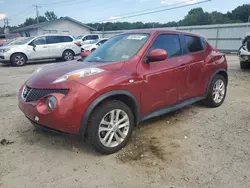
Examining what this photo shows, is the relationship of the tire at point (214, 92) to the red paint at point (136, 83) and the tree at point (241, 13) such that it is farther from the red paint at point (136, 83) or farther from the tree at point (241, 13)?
the tree at point (241, 13)

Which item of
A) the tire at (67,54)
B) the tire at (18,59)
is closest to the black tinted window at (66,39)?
the tire at (67,54)

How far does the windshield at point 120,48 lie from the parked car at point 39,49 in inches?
393

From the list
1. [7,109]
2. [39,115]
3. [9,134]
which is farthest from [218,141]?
[7,109]

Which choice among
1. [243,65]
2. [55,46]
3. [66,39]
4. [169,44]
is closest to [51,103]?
[169,44]

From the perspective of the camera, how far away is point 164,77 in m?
3.47

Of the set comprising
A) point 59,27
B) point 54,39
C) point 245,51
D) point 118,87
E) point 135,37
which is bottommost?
point 118,87

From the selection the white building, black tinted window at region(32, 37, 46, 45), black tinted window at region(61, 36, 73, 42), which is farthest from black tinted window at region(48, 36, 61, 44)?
the white building

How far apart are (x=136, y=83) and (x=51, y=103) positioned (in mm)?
1155

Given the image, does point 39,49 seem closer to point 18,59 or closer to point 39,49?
point 39,49

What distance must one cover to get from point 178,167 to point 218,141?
977 mm

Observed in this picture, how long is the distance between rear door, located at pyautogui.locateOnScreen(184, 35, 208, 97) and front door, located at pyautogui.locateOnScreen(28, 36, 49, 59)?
34.9 feet

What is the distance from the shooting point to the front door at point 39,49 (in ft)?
41.5

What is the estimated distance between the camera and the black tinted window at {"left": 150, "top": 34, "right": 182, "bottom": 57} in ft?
11.7

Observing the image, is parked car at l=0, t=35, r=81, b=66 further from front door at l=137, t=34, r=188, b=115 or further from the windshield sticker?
front door at l=137, t=34, r=188, b=115
